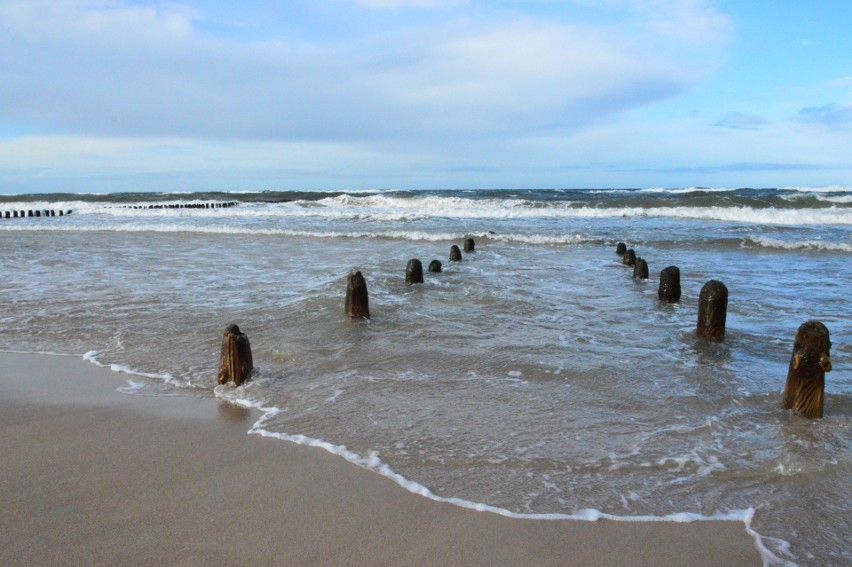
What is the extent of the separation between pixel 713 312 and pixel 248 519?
552cm

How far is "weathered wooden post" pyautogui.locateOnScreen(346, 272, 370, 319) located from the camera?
7.91m

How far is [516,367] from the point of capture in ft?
19.2

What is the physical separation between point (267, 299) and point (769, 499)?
7332mm

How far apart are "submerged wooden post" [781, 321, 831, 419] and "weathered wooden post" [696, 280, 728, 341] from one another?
2.36 meters

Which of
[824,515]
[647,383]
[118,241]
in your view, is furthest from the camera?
[118,241]

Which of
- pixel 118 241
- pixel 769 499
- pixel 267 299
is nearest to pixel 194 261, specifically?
pixel 267 299

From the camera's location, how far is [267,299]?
940 cm

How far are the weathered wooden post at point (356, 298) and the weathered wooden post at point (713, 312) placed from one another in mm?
3836

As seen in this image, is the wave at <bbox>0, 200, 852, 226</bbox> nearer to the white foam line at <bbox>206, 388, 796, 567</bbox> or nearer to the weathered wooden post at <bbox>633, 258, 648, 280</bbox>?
the weathered wooden post at <bbox>633, 258, 648, 280</bbox>

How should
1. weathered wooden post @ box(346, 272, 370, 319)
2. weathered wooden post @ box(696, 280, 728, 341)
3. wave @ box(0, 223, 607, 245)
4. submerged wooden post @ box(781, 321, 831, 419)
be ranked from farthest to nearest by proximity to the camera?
1. wave @ box(0, 223, 607, 245)
2. weathered wooden post @ box(346, 272, 370, 319)
3. weathered wooden post @ box(696, 280, 728, 341)
4. submerged wooden post @ box(781, 321, 831, 419)

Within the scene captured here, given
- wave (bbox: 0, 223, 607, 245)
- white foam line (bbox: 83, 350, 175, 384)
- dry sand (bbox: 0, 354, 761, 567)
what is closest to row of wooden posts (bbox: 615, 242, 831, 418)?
dry sand (bbox: 0, 354, 761, 567)

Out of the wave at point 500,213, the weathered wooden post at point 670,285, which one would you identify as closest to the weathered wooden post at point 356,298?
the weathered wooden post at point 670,285

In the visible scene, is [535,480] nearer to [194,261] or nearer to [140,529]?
[140,529]

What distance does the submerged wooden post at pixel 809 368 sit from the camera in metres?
4.41
